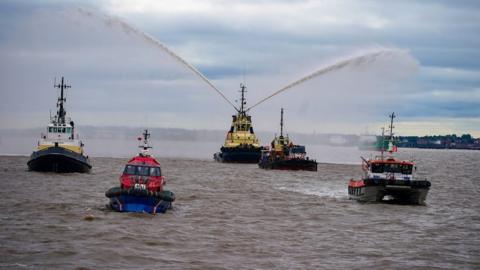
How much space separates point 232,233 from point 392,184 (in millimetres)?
22289

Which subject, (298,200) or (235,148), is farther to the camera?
(235,148)

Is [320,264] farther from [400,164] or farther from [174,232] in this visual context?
[400,164]

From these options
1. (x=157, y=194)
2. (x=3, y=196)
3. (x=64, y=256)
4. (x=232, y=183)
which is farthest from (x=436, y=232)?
(x=232, y=183)

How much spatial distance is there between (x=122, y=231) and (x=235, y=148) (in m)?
99.7

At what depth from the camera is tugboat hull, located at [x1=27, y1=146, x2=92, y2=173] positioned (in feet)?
258

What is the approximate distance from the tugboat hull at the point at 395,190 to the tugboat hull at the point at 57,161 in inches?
1353

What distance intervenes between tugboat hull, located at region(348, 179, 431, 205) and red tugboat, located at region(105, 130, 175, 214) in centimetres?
1947

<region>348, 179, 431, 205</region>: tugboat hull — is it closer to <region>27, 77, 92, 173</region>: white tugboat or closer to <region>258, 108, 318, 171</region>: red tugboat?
<region>27, 77, 92, 173</region>: white tugboat

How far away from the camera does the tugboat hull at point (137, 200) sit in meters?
44.4

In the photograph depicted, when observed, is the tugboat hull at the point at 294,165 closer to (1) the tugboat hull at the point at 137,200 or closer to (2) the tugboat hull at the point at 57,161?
(2) the tugboat hull at the point at 57,161

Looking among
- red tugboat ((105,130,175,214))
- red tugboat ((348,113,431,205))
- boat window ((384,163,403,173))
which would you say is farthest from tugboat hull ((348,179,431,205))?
red tugboat ((105,130,175,214))

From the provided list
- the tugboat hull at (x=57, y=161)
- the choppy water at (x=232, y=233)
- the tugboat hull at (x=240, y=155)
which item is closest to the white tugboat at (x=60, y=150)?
the tugboat hull at (x=57, y=161)

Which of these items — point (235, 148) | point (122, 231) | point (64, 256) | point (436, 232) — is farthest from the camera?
point (235, 148)

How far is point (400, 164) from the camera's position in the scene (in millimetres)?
59812
